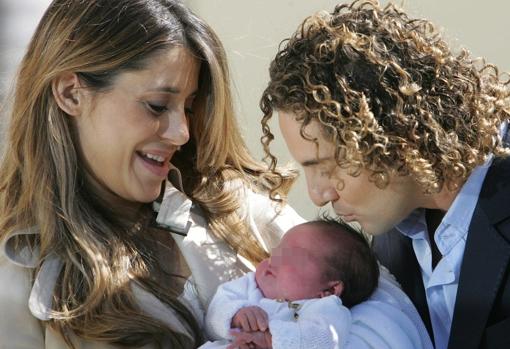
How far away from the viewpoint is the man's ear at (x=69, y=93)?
2898mm

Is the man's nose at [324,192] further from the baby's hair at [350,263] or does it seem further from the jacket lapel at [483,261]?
the jacket lapel at [483,261]

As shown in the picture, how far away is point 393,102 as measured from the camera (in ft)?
8.20

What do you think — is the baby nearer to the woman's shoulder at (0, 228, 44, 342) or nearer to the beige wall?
the woman's shoulder at (0, 228, 44, 342)

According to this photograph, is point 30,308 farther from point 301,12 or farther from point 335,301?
point 301,12

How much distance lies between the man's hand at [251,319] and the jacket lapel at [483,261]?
0.48 m

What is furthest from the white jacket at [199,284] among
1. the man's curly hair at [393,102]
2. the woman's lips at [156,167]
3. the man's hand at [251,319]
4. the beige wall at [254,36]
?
the beige wall at [254,36]

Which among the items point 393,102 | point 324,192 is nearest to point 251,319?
point 324,192

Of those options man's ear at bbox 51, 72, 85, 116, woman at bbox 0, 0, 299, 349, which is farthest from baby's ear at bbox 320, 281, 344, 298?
man's ear at bbox 51, 72, 85, 116

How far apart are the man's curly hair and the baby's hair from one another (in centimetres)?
24

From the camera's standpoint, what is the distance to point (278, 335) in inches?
99.4

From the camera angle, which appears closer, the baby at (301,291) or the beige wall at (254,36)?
the baby at (301,291)

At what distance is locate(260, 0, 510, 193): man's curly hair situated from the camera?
2.49 m

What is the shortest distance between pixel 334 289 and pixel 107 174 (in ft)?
2.56

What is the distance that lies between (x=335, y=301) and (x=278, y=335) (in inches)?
7.0
